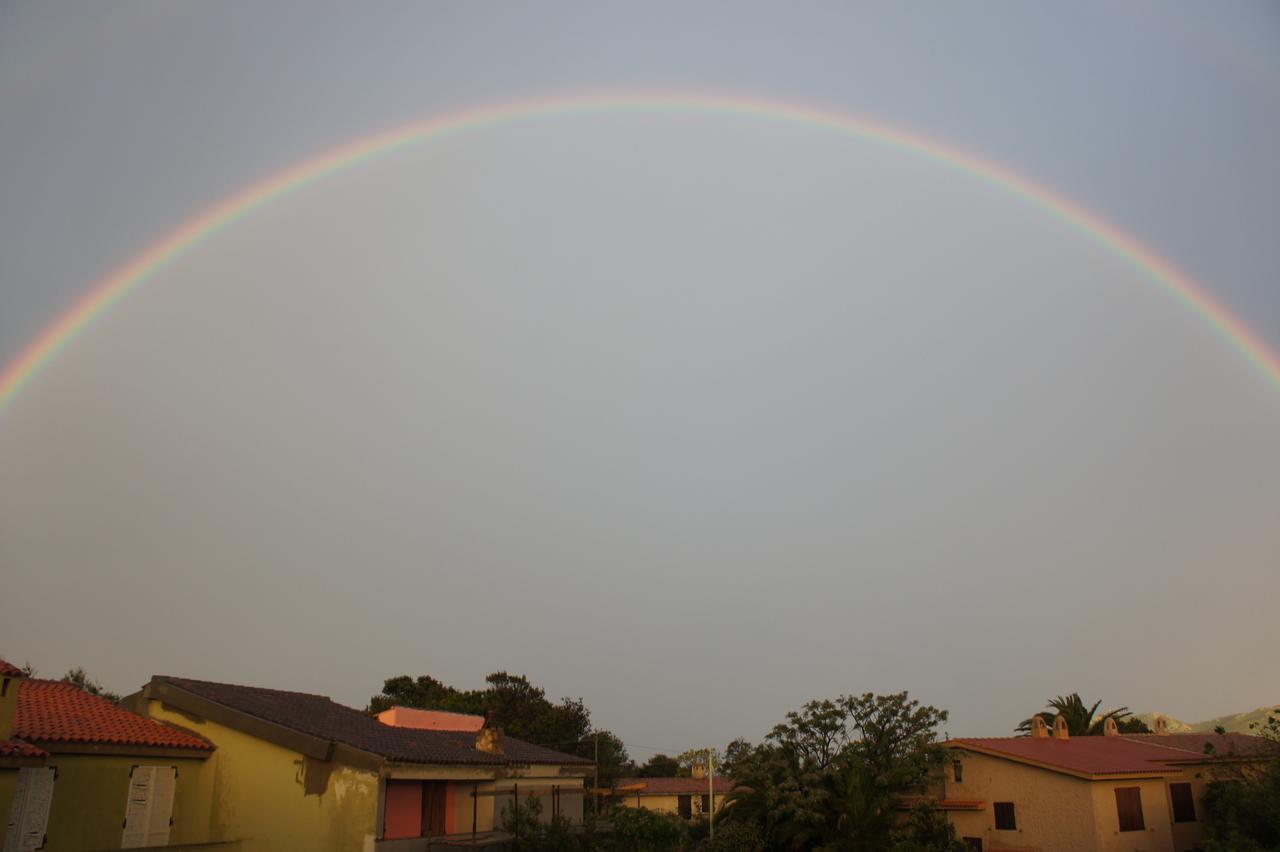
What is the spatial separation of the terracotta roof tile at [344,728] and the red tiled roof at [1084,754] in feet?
48.7

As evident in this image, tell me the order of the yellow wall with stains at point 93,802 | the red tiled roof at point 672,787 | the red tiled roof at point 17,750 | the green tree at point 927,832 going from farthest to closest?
the red tiled roof at point 672,787 < the green tree at point 927,832 < the yellow wall with stains at point 93,802 < the red tiled roof at point 17,750

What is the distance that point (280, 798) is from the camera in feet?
69.3

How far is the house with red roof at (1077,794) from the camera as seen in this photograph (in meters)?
29.0

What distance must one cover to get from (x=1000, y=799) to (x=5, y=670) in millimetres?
29205

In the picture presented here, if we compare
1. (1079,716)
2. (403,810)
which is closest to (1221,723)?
(1079,716)

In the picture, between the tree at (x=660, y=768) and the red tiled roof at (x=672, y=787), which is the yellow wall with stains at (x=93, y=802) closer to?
the red tiled roof at (x=672, y=787)

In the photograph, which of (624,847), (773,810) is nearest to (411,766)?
(624,847)

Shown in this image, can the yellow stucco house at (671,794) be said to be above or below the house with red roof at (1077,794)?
below

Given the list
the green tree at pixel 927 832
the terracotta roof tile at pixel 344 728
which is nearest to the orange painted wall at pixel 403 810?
the terracotta roof tile at pixel 344 728

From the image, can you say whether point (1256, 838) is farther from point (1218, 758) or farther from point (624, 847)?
point (624, 847)

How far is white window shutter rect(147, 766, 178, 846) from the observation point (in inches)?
786

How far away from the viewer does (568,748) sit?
62.0 metres

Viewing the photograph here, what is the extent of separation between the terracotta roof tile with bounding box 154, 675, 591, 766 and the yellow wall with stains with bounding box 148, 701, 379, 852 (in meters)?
0.68

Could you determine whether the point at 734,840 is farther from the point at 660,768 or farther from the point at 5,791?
the point at 660,768
